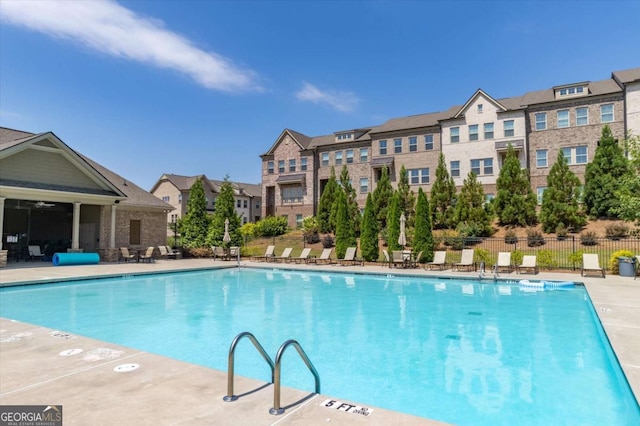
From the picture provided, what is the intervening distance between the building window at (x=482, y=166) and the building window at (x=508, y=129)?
2303mm

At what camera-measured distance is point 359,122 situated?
1667 inches

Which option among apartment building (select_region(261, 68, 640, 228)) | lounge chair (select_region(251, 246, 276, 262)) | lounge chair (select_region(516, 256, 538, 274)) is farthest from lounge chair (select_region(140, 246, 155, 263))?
lounge chair (select_region(516, 256, 538, 274))

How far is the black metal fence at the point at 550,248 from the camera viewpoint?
1946 centimetres

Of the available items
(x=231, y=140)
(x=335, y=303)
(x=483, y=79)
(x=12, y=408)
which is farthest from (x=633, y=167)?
(x=231, y=140)

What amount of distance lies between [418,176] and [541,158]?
9673 mm

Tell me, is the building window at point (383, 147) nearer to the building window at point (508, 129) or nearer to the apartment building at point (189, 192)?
the building window at point (508, 129)

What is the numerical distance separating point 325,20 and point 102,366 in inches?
691

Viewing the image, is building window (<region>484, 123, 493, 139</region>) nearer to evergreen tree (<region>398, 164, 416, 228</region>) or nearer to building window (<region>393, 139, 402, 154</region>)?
evergreen tree (<region>398, 164, 416, 228</region>)

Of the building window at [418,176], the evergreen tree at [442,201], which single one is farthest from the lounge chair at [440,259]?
the building window at [418,176]

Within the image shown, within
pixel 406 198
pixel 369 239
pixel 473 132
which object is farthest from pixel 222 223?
pixel 473 132

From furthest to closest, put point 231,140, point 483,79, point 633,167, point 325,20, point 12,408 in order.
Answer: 1. point 483,79
2. point 231,140
3. point 325,20
4. point 633,167
5. point 12,408

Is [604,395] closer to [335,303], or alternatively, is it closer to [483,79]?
[335,303]

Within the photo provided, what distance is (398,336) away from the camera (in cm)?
834

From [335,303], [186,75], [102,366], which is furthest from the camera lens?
[186,75]
